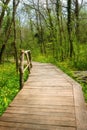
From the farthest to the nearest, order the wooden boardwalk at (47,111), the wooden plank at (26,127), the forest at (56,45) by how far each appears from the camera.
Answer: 1. the forest at (56,45)
2. the wooden boardwalk at (47,111)
3. the wooden plank at (26,127)

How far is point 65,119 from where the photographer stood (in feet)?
13.2

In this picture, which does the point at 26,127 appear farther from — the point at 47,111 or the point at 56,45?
the point at 56,45

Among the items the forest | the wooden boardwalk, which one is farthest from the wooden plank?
the forest

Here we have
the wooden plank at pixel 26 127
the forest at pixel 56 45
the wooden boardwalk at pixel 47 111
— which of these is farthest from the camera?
the forest at pixel 56 45

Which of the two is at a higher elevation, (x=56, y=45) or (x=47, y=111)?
(x=56, y=45)

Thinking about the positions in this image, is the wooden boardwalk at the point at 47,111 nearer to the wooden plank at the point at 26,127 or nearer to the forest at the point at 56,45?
the wooden plank at the point at 26,127

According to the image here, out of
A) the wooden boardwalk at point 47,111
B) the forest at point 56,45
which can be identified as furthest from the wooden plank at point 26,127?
the forest at point 56,45

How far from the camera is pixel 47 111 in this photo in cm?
450

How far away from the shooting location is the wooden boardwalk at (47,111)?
378 centimetres

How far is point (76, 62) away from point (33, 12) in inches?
779

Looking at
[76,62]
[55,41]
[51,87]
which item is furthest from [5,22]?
[51,87]

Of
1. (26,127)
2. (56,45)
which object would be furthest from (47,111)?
(56,45)

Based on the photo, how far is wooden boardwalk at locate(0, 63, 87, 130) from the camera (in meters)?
3.78

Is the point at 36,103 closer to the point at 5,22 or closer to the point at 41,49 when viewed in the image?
the point at 5,22
